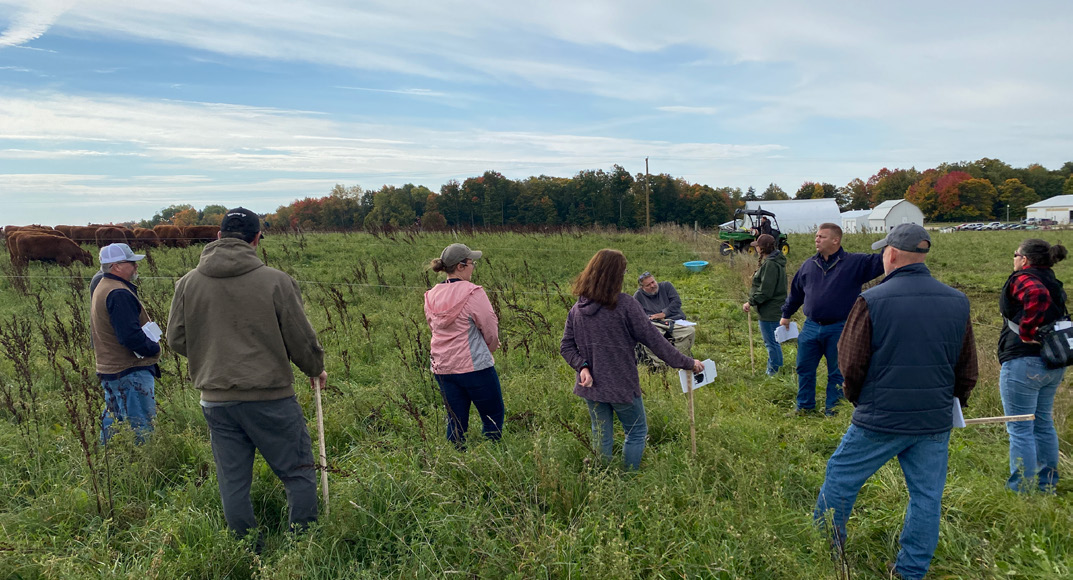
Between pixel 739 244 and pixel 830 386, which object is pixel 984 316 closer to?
pixel 830 386

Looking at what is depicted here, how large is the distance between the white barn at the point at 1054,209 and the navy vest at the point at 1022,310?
88.3 meters

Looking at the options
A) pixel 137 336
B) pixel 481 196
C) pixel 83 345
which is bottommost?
pixel 83 345

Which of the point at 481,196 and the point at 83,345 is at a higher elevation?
the point at 481,196

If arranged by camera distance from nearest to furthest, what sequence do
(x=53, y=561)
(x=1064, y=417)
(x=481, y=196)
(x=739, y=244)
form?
1. (x=53, y=561)
2. (x=1064, y=417)
3. (x=739, y=244)
4. (x=481, y=196)

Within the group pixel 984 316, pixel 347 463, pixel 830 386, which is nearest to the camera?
pixel 347 463

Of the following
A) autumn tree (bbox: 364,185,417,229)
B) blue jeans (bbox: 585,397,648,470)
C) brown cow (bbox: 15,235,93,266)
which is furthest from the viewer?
autumn tree (bbox: 364,185,417,229)

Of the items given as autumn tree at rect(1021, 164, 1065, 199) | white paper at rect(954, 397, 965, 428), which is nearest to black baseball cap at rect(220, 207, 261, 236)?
white paper at rect(954, 397, 965, 428)

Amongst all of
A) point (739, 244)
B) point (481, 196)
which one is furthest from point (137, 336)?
point (481, 196)

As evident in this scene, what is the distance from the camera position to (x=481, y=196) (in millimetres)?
58906

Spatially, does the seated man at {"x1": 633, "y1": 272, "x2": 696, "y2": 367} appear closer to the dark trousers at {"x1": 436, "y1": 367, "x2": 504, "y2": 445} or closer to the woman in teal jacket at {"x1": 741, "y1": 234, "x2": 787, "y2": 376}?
the woman in teal jacket at {"x1": 741, "y1": 234, "x2": 787, "y2": 376}

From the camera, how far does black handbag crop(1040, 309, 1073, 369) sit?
3212 mm

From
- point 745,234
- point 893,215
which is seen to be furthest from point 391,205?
point 893,215

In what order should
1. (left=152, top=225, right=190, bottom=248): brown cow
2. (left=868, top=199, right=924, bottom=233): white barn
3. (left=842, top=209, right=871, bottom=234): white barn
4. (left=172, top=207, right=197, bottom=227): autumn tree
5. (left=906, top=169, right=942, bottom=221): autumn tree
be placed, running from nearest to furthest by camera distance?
1. (left=152, top=225, right=190, bottom=248): brown cow
2. (left=842, top=209, right=871, bottom=234): white barn
3. (left=868, top=199, right=924, bottom=233): white barn
4. (left=906, top=169, right=942, bottom=221): autumn tree
5. (left=172, top=207, right=197, bottom=227): autumn tree

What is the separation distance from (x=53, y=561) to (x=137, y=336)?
1819 mm
